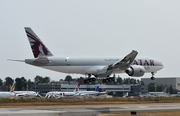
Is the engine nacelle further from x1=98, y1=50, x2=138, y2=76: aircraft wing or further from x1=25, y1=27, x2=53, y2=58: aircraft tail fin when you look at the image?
x1=25, y1=27, x2=53, y2=58: aircraft tail fin

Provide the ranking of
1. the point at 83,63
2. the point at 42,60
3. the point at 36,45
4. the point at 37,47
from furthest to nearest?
the point at 36,45, the point at 37,47, the point at 83,63, the point at 42,60

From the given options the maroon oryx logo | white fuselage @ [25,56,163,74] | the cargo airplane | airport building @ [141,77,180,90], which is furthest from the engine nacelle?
airport building @ [141,77,180,90]

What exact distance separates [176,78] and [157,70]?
9160cm

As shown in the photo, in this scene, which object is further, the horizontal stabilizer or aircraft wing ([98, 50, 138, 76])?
aircraft wing ([98, 50, 138, 76])

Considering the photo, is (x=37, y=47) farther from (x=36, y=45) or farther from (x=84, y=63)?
(x=84, y=63)

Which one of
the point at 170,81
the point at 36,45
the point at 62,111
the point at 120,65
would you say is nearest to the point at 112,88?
the point at 170,81

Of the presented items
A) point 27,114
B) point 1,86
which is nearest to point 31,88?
point 1,86

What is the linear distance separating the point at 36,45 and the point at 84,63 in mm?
7659

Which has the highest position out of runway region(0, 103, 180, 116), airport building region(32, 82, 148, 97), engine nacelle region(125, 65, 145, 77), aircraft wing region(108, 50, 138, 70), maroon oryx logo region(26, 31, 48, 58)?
maroon oryx logo region(26, 31, 48, 58)

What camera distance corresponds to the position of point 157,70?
64.8 metres

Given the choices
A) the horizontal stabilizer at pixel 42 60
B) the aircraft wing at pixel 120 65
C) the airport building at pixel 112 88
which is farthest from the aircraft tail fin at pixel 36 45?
the airport building at pixel 112 88

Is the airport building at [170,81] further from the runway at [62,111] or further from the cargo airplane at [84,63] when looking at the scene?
the runway at [62,111]

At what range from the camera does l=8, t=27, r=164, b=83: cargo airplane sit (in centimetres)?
5628

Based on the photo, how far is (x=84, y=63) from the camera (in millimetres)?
58156
